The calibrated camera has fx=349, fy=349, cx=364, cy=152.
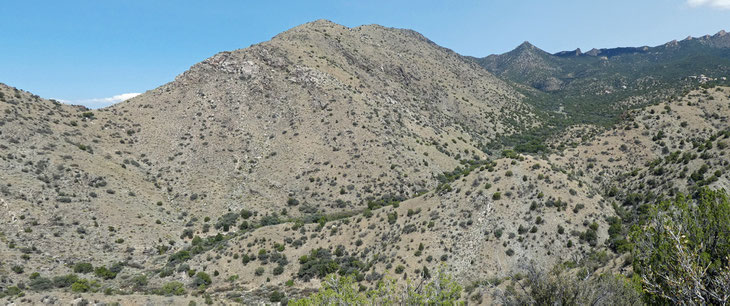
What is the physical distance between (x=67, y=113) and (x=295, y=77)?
137 ft

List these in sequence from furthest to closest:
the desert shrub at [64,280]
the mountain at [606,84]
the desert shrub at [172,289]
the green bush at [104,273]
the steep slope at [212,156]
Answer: the mountain at [606,84] → the steep slope at [212,156] → the green bush at [104,273] → the desert shrub at [172,289] → the desert shrub at [64,280]

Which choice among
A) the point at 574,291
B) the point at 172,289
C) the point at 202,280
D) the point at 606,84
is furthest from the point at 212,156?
the point at 606,84

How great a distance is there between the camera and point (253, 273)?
122 ft

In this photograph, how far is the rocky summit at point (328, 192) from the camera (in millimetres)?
25891

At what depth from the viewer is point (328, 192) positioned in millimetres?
55531

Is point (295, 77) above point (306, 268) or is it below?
above

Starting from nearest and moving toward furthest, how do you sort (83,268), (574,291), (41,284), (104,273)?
(574,291), (41,284), (104,273), (83,268)

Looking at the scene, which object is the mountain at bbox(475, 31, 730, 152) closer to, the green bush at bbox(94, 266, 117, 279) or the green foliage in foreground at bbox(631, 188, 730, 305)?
the green foliage in foreground at bbox(631, 188, 730, 305)

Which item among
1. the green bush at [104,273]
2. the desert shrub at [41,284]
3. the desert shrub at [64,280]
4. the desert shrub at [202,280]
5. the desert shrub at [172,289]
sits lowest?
the desert shrub at [202,280]

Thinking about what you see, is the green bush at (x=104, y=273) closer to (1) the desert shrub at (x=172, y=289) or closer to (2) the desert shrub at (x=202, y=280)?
(1) the desert shrub at (x=172, y=289)

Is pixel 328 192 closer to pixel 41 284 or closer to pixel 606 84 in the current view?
pixel 41 284

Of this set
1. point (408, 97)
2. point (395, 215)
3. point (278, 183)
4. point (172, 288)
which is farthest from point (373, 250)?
point (408, 97)

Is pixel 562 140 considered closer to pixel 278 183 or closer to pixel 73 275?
pixel 278 183

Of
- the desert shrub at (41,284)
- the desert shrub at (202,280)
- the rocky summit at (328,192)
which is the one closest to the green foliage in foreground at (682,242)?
the rocky summit at (328,192)
